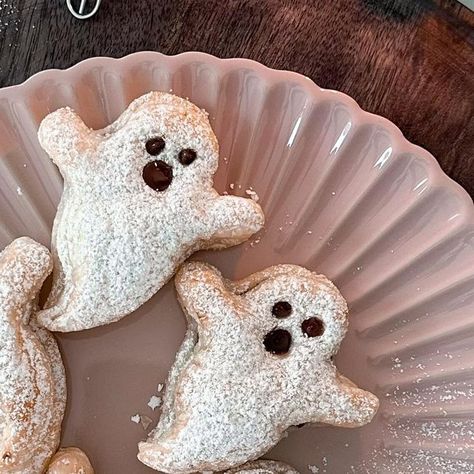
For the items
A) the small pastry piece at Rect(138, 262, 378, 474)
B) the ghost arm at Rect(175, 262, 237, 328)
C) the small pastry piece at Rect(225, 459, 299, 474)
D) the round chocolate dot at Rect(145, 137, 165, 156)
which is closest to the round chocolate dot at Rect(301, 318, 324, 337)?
the small pastry piece at Rect(138, 262, 378, 474)

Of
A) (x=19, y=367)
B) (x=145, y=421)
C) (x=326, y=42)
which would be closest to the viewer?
(x=19, y=367)

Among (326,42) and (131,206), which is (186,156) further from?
(326,42)

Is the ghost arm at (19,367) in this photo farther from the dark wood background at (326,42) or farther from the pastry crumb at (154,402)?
the dark wood background at (326,42)

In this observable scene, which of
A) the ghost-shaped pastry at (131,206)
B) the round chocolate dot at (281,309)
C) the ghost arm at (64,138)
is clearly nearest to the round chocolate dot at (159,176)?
the ghost-shaped pastry at (131,206)

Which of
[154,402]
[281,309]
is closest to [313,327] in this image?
[281,309]

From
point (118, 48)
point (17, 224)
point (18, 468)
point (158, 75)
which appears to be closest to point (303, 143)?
point (158, 75)

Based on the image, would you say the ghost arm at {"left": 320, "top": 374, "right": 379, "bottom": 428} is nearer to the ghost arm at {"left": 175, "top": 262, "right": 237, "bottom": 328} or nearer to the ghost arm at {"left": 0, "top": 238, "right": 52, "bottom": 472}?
the ghost arm at {"left": 175, "top": 262, "right": 237, "bottom": 328}
